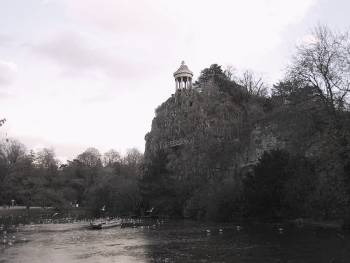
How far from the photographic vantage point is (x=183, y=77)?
Result: 11569 cm

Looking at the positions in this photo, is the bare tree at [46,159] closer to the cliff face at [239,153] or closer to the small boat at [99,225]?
the cliff face at [239,153]

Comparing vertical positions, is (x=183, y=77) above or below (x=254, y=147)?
above

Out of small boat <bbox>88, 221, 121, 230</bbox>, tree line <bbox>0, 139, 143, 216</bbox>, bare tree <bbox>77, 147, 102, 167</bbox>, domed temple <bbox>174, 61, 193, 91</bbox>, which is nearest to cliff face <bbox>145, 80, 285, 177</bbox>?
domed temple <bbox>174, 61, 193, 91</bbox>

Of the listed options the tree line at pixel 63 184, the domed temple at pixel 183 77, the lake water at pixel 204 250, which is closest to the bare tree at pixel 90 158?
the tree line at pixel 63 184

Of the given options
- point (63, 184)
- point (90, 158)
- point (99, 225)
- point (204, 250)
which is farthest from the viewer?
point (90, 158)

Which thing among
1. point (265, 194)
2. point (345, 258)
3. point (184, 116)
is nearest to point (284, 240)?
point (345, 258)

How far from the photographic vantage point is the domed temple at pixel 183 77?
377 feet

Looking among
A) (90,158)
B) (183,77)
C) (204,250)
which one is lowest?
(204,250)

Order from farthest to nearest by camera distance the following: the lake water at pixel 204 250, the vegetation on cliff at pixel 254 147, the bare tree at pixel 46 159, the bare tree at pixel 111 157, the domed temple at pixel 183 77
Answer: the bare tree at pixel 111 157 < the bare tree at pixel 46 159 < the domed temple at pixel 183 77 < the vegetation on cliff at pixel 254 147 < the lake water at pixel 204 250

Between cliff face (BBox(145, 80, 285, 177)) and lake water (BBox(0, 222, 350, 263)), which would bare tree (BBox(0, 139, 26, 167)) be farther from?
lake water (BBox(0, 222, 350, 263))

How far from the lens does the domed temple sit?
11481 centimetres

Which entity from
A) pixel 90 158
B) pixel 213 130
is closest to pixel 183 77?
pixel 213 130

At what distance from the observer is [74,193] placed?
400ft

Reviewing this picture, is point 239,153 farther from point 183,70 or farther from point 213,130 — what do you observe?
point 183,70
